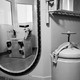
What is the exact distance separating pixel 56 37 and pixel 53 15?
32cm

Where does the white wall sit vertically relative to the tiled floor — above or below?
above

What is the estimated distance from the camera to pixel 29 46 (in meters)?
2.29

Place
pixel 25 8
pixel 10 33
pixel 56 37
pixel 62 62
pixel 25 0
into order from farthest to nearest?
pixel 10 33, pixel 25 8, pixel 25 0, pixel 56 37, pixel 62 62

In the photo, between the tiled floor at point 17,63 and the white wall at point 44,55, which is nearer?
the white wall at point 44,55

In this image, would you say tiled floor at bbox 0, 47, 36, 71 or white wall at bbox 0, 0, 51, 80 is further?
tiled floor at bbox 0, 47, 36, 71

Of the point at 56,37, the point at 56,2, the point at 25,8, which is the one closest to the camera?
the point at 56,2

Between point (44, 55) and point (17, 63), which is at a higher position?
point (44, 55)

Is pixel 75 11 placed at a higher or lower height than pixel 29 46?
higher

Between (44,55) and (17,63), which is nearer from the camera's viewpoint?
(44,55)

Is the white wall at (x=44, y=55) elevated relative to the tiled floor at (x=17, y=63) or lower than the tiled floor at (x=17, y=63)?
elevated

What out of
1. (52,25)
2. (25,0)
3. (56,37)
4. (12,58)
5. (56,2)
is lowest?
(12,58)

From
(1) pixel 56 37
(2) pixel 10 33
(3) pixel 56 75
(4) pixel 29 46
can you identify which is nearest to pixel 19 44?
(4) pixel 29 46

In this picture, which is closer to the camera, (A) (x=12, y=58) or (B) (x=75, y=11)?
(B) (x=75, y=11)

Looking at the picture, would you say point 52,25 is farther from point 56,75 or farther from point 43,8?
point 56,75
